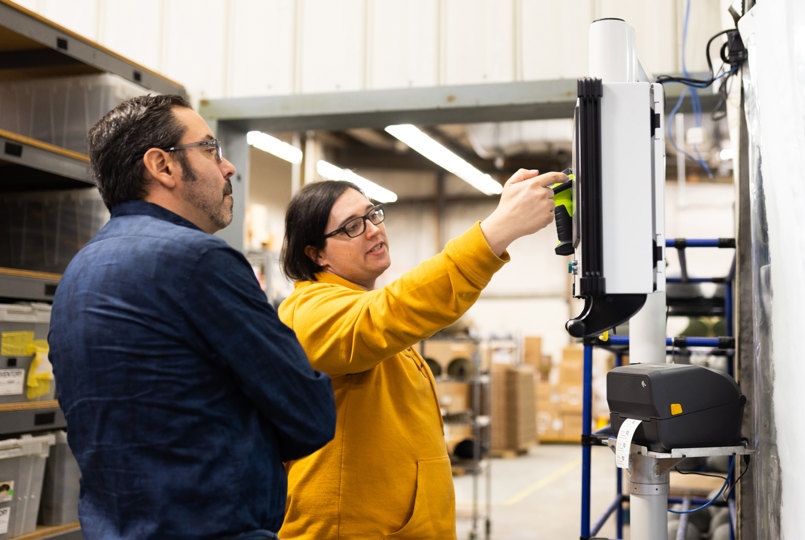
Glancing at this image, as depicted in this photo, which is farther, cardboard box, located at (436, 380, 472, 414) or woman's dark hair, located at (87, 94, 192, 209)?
cardboard box, located at (436, 380, 472, 414)

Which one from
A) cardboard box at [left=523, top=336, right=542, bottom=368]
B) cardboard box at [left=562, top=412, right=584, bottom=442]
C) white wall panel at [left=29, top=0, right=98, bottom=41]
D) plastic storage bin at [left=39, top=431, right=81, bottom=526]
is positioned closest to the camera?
plastic storage bin at [left=39, top=431, right=81, bottom=526]

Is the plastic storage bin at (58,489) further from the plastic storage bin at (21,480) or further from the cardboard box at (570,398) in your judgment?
the cardboard box at (570,398)

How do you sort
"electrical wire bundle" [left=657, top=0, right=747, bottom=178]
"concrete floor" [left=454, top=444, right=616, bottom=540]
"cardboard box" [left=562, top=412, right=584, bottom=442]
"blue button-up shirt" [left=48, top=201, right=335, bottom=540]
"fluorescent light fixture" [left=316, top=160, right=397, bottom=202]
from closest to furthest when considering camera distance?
"blue button-up shirt" [left=48, top=201, right=335, bottom=540], "electrical wire bundle" [left=657, top=0, right=747, bottom=178], "concrete floor" [left=454, top=444, right=616, bottom=540], "fluorescent light fixture" [left=316, top=160, right=397, bottom=202], "cardboard box" [left=562, top=412, right=584, bottom=442]

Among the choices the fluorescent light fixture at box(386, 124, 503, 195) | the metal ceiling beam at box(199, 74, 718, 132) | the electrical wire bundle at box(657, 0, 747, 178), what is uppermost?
the fluorescent light fixture at box(386, 124, 503, 195)

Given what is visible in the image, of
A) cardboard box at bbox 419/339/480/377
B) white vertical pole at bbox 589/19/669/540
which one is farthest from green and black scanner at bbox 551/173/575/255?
cardboard box at bbox 419/339/480/377

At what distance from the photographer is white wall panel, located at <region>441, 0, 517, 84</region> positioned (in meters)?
3.08

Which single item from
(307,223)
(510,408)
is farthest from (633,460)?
(510,408)

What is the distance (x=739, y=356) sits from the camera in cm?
218

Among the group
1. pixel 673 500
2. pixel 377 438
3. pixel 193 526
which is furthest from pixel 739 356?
pixel 673 500

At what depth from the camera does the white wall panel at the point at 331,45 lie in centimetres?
325

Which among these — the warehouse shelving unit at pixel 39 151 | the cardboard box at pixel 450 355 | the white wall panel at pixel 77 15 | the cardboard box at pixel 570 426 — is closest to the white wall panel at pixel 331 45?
the warehouse shelving unit at pixel 39 151

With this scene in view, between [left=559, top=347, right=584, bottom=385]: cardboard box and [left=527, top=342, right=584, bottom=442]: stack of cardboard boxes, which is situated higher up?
[left=559, top=347, right=584, bottom=385]: cardboard box

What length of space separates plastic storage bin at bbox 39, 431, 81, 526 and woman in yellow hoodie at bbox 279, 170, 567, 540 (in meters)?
1.32

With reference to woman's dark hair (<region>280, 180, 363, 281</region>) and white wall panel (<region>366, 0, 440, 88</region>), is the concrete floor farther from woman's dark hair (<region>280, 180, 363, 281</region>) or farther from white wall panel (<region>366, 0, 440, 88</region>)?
woman's dark hair (<region>280, 180, 363, 281</region>)
